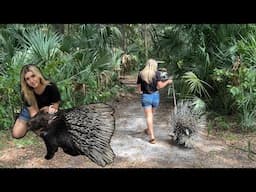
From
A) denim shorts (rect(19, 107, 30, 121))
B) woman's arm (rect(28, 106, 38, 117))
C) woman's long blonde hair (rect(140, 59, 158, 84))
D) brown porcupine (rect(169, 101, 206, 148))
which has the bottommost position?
brown porcupine (rect(169, 101, 206, 148))

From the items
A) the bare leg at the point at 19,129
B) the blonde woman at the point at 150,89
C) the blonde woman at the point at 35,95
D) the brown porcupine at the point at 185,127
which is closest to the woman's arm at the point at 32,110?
the blonde woman at the point at 35,95

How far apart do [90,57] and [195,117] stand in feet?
4.89

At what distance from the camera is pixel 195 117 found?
3.75 m

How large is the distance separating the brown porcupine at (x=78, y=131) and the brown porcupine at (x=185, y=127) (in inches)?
29.3

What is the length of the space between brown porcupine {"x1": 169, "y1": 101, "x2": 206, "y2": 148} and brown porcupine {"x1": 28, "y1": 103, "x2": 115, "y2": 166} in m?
0.75

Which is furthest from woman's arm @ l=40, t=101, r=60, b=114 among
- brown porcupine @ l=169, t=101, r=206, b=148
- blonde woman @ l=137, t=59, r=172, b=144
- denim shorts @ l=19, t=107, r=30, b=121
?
brown porcupine @ l=169, t=101, r=206, b=148

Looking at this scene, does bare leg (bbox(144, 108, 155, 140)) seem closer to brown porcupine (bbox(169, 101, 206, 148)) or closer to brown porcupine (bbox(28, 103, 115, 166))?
brown porcupine (bbox(169, 101, 206, 148))

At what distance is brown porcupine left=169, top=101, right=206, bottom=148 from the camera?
3.68 meters

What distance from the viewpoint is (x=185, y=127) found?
3.69 metres

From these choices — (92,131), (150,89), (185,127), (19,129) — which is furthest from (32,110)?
(185,127)

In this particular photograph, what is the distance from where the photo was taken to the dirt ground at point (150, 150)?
335cm

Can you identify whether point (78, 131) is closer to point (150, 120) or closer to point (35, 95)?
point (35, 95)

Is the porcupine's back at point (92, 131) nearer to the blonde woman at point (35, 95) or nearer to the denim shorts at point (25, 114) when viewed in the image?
the blonde woman at point (35, 95)

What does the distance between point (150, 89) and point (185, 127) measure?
56cm
